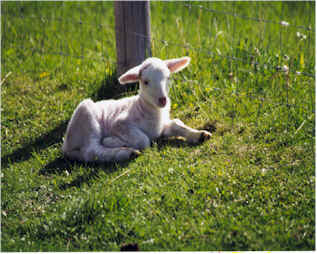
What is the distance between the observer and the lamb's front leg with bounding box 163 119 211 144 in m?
4.57

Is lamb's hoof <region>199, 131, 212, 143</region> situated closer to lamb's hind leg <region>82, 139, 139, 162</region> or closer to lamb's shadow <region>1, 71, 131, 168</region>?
lamb's hind leg <region>82, 139, 139, 162</region>

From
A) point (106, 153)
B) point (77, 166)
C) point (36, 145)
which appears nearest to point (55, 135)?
point (36, 145)

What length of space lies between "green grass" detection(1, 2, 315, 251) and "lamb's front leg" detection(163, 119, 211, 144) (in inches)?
3.4

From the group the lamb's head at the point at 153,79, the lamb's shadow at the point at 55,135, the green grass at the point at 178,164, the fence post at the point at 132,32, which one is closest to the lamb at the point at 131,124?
the lamb's head at the point at 153,79

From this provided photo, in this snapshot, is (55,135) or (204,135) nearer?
(204,135)

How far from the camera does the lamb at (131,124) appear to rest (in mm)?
4316

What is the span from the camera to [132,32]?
5516 millimetres

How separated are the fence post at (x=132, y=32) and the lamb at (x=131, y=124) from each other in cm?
106

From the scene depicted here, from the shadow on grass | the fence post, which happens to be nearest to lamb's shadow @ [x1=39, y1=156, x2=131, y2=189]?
the shadow on grass

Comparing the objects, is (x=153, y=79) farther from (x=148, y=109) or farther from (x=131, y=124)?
(x=131, y=124)

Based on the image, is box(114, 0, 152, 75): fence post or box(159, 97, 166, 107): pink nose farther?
box(114, 0, 152, 75): fence post

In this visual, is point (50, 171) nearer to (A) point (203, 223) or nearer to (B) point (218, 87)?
(A) point (203, 223)

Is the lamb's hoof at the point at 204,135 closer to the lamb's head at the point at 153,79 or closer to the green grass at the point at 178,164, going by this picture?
the green grass at the point at 178,164

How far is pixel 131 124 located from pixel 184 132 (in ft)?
1.78
